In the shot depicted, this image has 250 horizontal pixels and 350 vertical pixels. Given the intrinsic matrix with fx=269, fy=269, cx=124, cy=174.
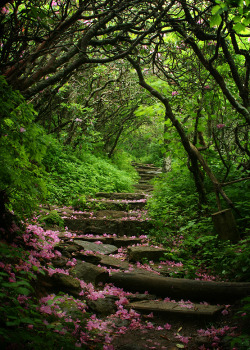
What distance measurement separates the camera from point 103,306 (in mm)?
3031

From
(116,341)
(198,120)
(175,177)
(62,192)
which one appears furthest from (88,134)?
(116,341)

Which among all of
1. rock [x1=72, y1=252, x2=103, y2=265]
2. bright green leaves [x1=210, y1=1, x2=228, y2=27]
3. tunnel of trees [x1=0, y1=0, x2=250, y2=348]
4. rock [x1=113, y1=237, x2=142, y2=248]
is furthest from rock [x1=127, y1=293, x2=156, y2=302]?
bright green leaves [x1=210, y1=1, x2=228, y2=27]

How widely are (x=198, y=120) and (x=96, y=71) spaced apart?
21.5 feet

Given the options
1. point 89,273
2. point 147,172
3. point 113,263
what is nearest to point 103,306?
point 89,273

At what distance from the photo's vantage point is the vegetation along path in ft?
8.16

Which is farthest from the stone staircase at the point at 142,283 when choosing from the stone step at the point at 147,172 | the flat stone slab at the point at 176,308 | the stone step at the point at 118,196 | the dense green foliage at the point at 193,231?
the stone step at the point at 147,172

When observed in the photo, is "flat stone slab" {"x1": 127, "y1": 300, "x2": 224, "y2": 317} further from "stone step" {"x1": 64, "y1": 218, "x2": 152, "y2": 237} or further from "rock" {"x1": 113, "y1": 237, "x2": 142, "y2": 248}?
"stone step" {"x1": 64, "y1": 218, "x2": 152, "y2": 237}

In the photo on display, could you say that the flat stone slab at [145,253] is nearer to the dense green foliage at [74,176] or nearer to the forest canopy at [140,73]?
the forest canopy at [140,73]

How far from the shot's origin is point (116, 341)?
8.28ft

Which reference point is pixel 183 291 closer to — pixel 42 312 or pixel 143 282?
pixel 143 282

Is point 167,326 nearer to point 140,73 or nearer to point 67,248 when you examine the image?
point 67,248

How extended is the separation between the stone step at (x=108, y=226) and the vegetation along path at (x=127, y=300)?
117cm

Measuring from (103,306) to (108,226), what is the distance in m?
2.92

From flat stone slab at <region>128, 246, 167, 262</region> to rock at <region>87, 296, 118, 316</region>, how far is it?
1.37 metres
